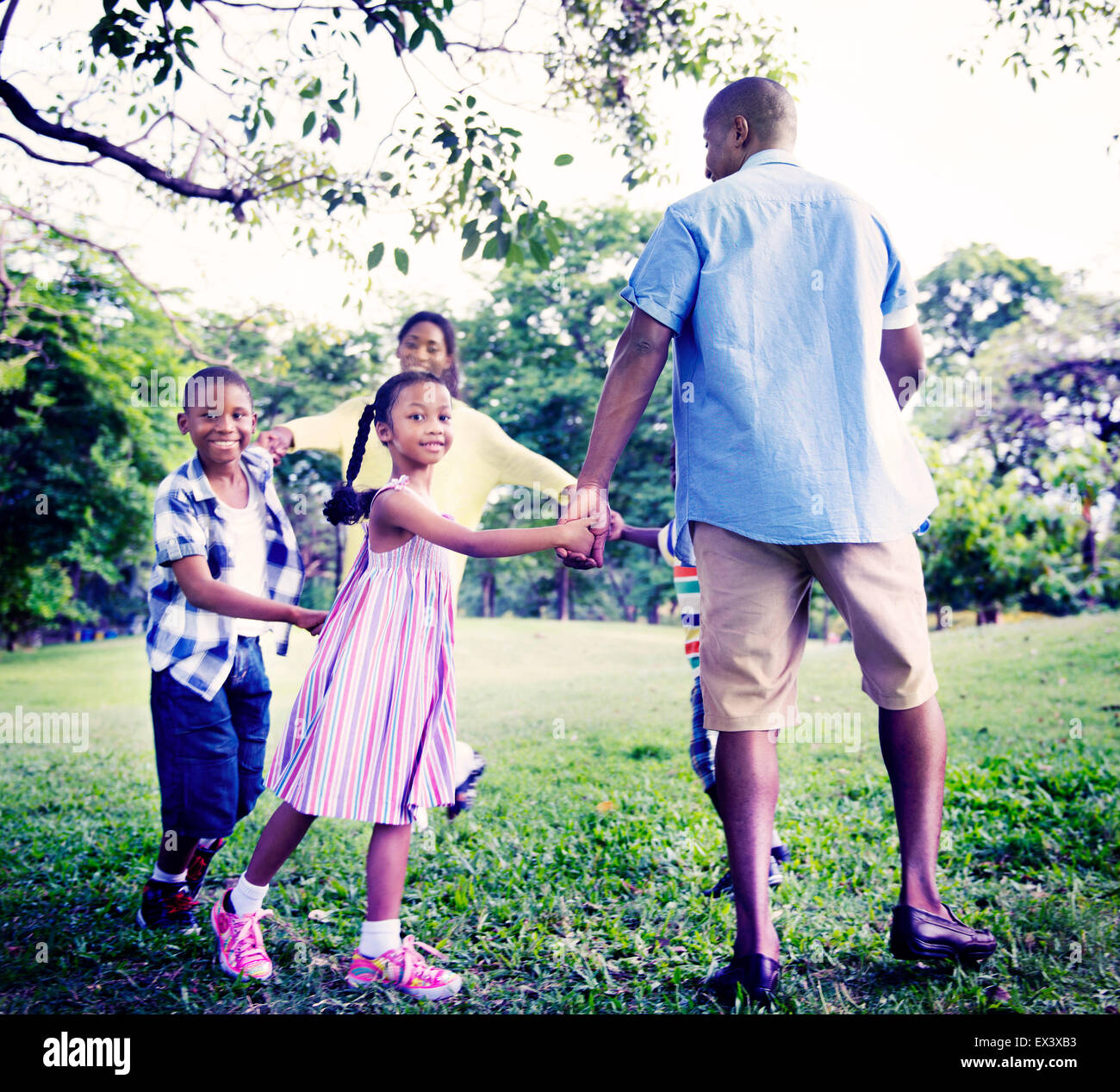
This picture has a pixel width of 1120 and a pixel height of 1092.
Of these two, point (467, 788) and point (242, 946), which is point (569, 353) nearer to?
point (467, 788)

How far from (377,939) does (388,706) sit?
578mm

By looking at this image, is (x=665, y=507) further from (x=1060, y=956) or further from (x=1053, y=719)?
(x=1060, y=956)

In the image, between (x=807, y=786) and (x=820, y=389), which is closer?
(x=820, y=389)

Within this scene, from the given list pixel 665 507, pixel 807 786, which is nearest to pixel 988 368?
pixel 665 507

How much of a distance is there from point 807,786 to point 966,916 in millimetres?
1671

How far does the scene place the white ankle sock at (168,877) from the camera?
2777 mm

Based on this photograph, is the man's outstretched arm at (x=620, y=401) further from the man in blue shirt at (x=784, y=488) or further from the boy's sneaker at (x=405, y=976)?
the boy's sneaker at (x=405, y=976)

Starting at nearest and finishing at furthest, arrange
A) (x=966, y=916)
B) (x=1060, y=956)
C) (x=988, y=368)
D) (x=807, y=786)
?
1. (x=1060, y=956)
2. (x=966, y=916)
3. (x=807, y=786)
4. (x=988, y=368)

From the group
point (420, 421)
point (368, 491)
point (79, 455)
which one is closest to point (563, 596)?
point (79, 455)

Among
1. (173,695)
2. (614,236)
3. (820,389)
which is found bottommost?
(173,695)

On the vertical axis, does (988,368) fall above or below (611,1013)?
above

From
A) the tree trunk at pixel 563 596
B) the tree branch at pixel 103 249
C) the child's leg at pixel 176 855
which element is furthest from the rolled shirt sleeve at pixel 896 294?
the tree trunk at pixel 563 596

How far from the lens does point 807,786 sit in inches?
170

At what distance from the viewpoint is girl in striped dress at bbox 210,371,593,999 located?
7.43ft
